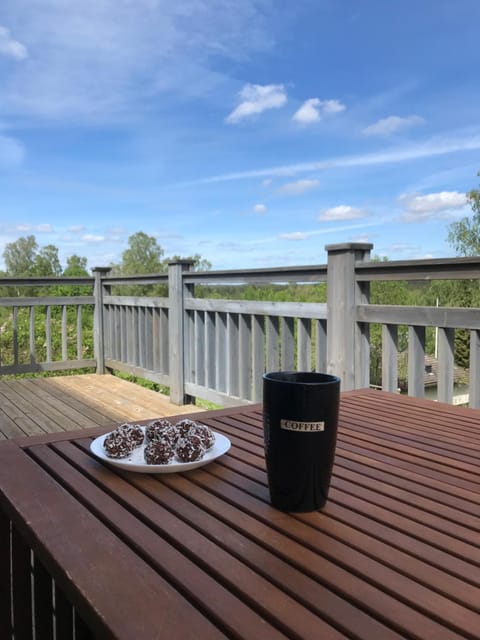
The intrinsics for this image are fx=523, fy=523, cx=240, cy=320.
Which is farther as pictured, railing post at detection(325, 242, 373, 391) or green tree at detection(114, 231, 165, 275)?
green tree at detection(114, 231, 165, 275)

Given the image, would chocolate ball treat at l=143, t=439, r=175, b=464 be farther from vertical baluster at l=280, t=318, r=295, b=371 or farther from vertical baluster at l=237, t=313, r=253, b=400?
vertical baluster at l=237, t=313, r=253, b=400

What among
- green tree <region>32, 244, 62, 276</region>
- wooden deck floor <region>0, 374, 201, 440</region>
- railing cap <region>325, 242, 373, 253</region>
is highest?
green tree <region>32, 244, 62, 276</region>

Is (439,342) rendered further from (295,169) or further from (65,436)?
(295,169)

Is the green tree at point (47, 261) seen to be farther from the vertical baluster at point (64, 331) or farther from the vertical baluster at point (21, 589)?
the vertical baluster at point (21, 589)

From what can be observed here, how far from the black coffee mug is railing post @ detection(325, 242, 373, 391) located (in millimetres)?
1842

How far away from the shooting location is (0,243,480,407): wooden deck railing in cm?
215

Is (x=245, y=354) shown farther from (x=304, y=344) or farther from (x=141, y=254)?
(x=141, y=254)

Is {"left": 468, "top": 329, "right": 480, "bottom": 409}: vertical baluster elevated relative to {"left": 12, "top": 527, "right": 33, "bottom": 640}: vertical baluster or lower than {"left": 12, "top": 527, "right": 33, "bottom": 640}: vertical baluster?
elevated

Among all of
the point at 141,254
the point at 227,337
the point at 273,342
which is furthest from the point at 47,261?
the point at 273,342

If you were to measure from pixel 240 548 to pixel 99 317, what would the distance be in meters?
4.99

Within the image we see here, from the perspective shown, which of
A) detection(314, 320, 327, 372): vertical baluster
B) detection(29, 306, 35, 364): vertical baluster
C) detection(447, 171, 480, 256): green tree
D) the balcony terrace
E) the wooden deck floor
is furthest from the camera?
detection(447, 171, 480, 256): green tree

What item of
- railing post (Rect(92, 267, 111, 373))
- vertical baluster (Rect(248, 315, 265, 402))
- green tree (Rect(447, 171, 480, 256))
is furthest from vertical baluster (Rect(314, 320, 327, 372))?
green tree (Rect(447, 171, 480, 256))

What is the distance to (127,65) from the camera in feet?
50.3

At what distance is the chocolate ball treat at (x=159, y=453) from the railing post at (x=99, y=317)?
182 inches
